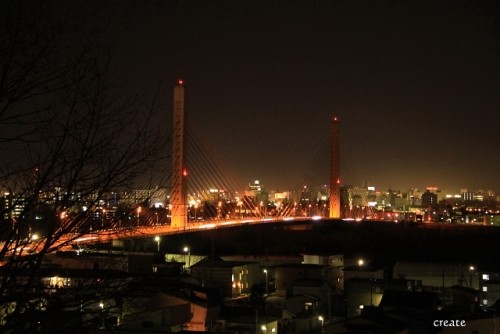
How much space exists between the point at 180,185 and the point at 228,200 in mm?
11621

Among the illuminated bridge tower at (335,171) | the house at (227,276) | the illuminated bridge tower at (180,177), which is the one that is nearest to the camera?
the house at (227,276)

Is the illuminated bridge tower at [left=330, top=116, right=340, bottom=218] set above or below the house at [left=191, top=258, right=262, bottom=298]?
above

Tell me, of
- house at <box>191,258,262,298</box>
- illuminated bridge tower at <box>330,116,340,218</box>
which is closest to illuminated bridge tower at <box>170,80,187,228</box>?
house at <box>191,258,262,298</box>

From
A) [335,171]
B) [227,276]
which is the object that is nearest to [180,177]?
[227,276]

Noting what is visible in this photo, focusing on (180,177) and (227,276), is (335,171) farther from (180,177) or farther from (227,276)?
(227,276)

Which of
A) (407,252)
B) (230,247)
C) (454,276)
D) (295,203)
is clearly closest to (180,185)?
(230,247)

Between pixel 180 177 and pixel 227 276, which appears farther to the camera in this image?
pixel 180 177

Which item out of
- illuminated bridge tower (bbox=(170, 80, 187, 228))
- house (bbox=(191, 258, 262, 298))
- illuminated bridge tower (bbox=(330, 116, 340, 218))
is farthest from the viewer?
illuminated bridge tower (bbox=(330, 116, 340, 218))

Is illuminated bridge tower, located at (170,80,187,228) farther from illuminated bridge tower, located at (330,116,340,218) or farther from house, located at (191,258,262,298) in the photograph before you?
illuminated bridge tower, located at (330,116,340,218)

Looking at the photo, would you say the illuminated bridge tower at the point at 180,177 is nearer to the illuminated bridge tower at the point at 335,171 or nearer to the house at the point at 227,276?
the house at the point at 227,276

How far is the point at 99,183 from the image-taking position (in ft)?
4.58

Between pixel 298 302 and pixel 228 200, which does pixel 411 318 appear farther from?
pixel 228 200

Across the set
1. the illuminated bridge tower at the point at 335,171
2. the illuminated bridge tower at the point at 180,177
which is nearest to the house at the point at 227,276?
the illuminated bridge tower at the point at 180,177

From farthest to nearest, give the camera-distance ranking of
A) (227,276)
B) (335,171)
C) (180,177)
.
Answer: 1. (335,171)
2. (180,177)
3. (227,276)
